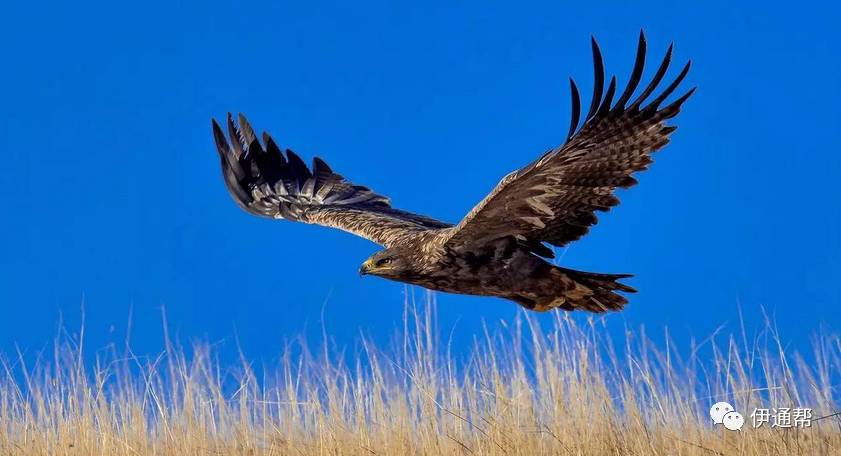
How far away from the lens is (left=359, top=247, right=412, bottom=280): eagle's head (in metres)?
6.25

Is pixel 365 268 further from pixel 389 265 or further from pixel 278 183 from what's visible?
pixel 278 183

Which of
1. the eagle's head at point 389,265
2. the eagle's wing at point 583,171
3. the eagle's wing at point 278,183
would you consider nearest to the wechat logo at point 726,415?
the eagle's wing at point 583,171

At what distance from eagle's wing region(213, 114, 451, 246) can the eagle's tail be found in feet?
6.90

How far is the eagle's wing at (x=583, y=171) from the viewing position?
18.0 feet

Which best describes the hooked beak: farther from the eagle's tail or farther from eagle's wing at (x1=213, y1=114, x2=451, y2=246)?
eagle's wing at (x1=213, y1=114, x2=451, y2=246)

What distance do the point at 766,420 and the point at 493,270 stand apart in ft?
5.83

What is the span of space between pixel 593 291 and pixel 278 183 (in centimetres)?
344

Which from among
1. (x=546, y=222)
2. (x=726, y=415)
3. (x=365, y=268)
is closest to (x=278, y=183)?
(x=365, y=268)

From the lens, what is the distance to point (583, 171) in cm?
588

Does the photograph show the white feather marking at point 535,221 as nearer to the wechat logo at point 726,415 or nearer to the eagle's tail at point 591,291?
the eagle's tail at point 591,291

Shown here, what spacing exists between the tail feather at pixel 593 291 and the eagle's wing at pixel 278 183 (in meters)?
2.12

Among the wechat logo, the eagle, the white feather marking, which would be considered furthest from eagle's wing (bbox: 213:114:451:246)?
the wechat logo

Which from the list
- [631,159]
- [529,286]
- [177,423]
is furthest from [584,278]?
[177,423]

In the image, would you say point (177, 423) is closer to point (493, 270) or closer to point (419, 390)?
point (419, 390)
